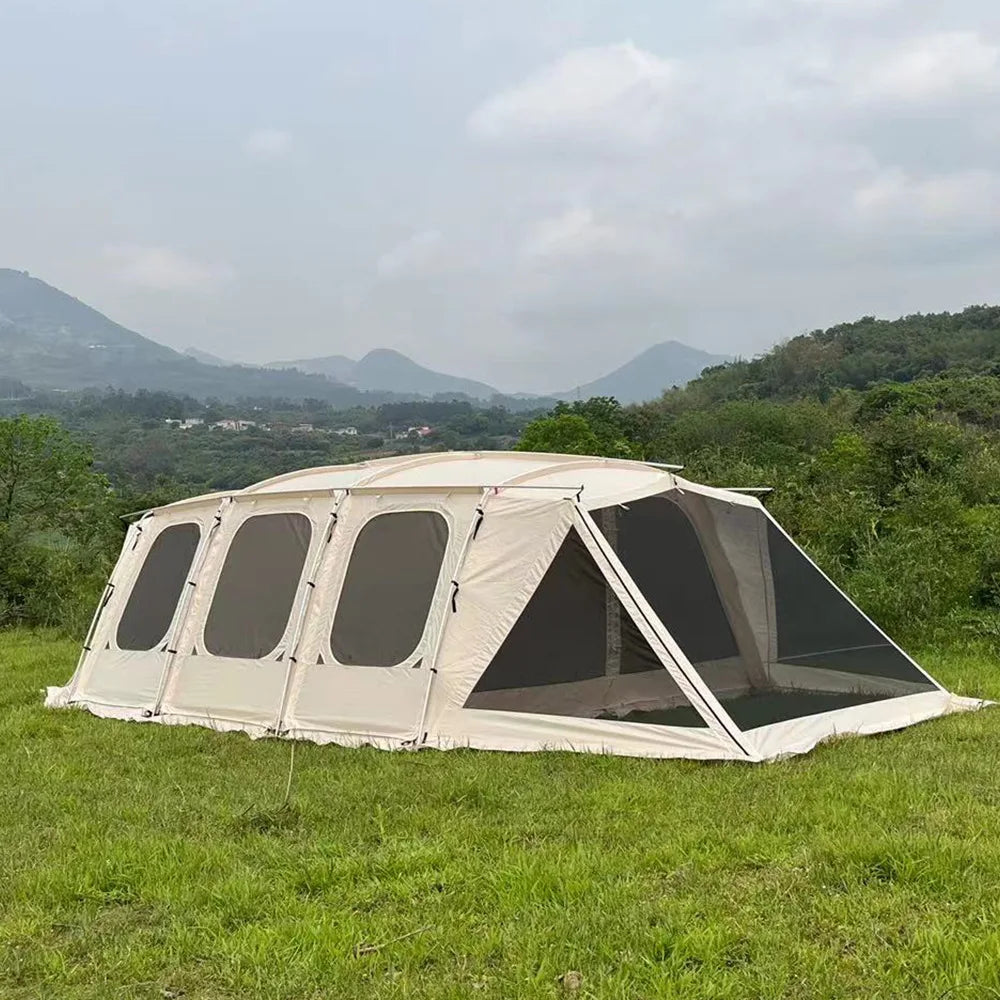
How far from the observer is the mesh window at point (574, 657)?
6160 millimetres

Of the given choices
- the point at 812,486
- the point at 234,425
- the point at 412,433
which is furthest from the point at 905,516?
the point at 234,425

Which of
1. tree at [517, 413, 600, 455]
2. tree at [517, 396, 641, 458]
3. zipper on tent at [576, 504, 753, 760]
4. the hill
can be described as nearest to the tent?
zipper on tent at [576, 504, 753, 760]

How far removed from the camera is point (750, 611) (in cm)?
722

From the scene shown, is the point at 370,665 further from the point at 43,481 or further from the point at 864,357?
the point at 864,357

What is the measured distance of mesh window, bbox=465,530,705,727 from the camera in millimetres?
6160

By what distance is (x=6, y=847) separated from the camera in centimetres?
448

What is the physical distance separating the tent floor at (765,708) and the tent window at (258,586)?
93.1 inches

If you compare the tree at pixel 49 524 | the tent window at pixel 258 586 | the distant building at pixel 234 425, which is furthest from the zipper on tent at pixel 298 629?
the distant building at pixel 234 425

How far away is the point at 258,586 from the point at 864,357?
5648 centimetres

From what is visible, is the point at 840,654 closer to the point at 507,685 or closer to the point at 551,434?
the point at 507,685

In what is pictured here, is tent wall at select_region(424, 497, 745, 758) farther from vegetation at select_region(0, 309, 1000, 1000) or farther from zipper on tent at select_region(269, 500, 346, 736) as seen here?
zipper on tent at select_region(269, 500, 346, 736)

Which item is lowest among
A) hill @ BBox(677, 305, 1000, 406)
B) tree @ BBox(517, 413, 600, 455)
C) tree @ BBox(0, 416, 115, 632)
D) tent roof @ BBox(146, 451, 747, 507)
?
tree @ BBox(0, 416, 115, 632)

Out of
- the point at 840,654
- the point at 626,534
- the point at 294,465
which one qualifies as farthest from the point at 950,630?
Result: the point at 294,465

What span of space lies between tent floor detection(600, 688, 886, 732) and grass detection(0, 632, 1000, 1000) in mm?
355
